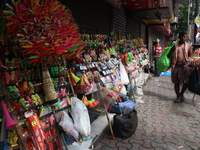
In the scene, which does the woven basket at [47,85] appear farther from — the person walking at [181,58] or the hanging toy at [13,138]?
the person walking at [181,58]

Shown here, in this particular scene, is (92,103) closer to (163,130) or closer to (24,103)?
(24,103)

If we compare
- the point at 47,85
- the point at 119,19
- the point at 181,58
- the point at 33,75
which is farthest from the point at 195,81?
the point at 33,75

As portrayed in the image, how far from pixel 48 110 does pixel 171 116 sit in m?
3.32

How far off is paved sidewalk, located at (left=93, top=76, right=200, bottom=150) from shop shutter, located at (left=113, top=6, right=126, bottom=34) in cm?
276

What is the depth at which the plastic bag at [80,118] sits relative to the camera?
2264 mm

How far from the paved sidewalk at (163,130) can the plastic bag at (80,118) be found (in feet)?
2.47

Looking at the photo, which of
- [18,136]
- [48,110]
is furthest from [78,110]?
[18,136]

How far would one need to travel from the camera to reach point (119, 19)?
5871 mm

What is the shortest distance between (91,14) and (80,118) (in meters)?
2.70

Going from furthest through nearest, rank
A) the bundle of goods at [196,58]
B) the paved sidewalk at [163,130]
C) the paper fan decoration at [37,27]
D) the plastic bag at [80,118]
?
1. the bundle of goods at [196,58]
2. the paved sidewalk at [163,130]
3. the plastic bag at [80,118]
4. the paper fan decoration at [37,27]

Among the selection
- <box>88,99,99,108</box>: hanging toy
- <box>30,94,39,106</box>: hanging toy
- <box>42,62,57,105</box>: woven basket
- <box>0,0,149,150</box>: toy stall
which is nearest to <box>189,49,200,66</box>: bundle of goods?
<box>88,99,99,108</box>: hanging toy

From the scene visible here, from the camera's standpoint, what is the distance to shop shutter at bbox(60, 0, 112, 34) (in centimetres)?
336

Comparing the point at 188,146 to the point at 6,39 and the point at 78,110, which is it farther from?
the point at 6,39

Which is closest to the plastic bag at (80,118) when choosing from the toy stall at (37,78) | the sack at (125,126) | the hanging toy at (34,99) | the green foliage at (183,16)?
the toy stall at (37,78)
